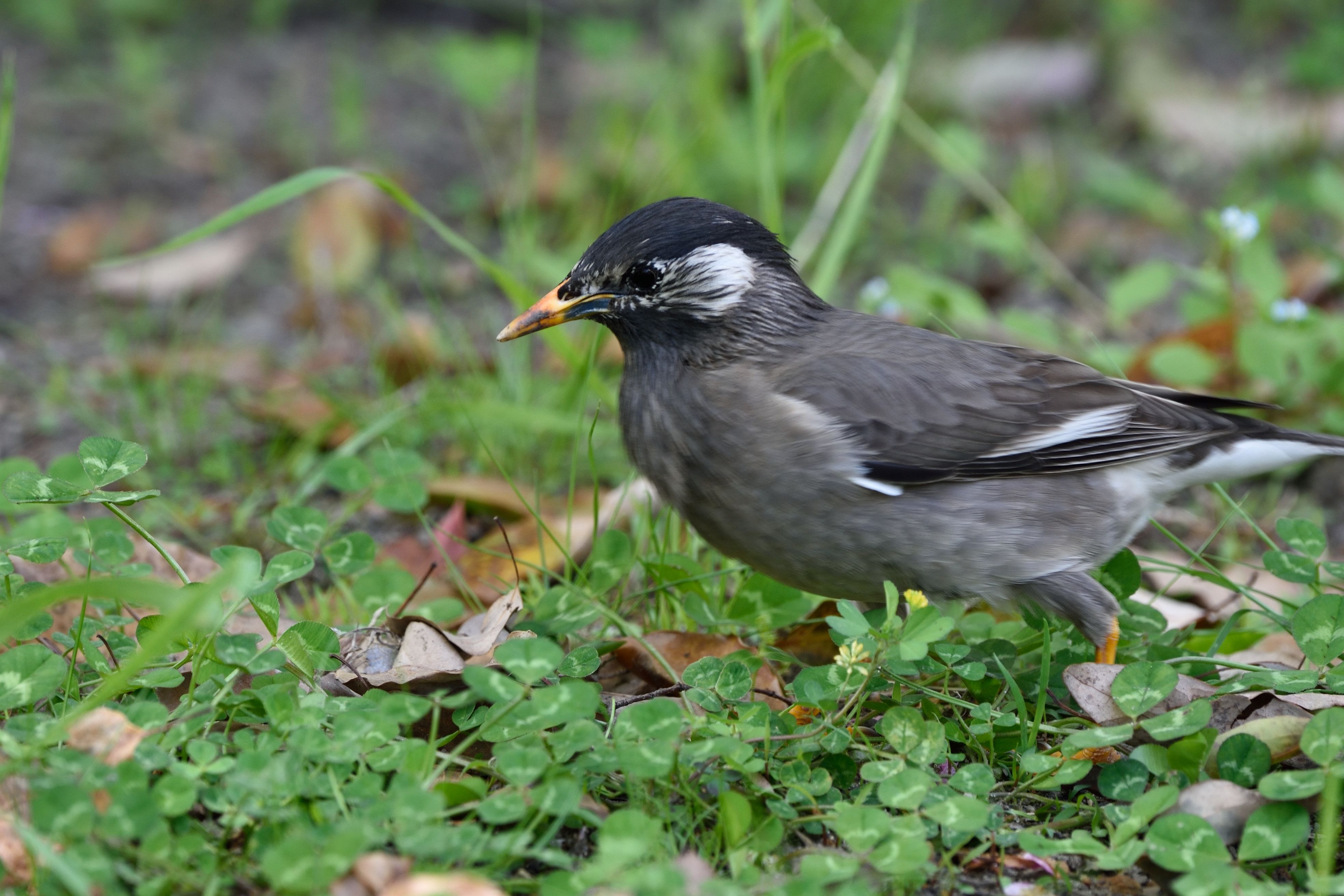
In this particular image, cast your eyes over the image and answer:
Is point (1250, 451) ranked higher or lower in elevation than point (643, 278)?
lower

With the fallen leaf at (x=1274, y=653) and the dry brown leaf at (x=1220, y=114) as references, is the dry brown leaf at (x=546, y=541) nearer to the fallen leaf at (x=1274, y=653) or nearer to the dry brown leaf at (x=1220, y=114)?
the fallen leaf at (x=1274, y=653)

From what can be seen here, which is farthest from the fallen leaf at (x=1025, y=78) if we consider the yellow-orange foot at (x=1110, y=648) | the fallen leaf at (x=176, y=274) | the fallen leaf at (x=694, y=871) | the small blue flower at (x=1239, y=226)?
the fallen leaf at (x=694, y=871)

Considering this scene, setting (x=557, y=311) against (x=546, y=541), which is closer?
(x=557, y=311)

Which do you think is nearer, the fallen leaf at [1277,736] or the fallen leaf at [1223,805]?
the fallen leaf at [1223,805]

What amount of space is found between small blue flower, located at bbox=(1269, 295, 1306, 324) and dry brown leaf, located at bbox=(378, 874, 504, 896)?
4.12 m

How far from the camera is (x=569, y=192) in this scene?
7180 mm

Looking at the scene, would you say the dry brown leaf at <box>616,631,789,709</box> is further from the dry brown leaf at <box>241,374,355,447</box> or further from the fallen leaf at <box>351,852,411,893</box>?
the dry brown leaf at <box>241,374,355,447</box>

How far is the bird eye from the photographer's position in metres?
3.96

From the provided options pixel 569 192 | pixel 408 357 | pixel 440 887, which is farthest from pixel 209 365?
pixel 440 887

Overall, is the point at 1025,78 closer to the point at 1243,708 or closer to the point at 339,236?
the point at 339,236

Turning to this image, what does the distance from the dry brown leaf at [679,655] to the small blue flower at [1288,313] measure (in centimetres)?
291

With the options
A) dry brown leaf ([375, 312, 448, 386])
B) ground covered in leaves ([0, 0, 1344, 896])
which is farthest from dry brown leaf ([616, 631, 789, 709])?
dry brown leaf ([375, 312, 448, 386])

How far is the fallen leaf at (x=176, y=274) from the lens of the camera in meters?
6.46

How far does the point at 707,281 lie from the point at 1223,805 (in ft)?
6.79
